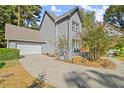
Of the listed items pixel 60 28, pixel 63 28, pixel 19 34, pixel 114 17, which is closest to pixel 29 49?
pixel 19 34

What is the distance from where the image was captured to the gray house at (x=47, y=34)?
21737 mm

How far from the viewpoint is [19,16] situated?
2767cm

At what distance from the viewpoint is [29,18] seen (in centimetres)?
3216

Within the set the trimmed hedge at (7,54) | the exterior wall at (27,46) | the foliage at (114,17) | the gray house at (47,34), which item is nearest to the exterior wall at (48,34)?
the gray house at (47,34)

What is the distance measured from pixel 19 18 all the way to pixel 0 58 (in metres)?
12.3

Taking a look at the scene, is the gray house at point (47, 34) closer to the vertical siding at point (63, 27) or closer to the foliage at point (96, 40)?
the vertical siding at point (63, 27)

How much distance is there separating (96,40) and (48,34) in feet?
37.9

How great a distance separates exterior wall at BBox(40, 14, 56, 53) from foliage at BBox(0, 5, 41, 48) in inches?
166

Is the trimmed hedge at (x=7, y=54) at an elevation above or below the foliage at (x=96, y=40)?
below

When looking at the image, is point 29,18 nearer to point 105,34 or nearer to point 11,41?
point 11,41

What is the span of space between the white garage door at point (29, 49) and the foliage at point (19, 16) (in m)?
3.41

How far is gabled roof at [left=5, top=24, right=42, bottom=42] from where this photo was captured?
70.5 feet

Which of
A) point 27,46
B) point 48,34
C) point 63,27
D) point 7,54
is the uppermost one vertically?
point 63,27

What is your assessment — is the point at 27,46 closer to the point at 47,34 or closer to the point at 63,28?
the point at 47,34
